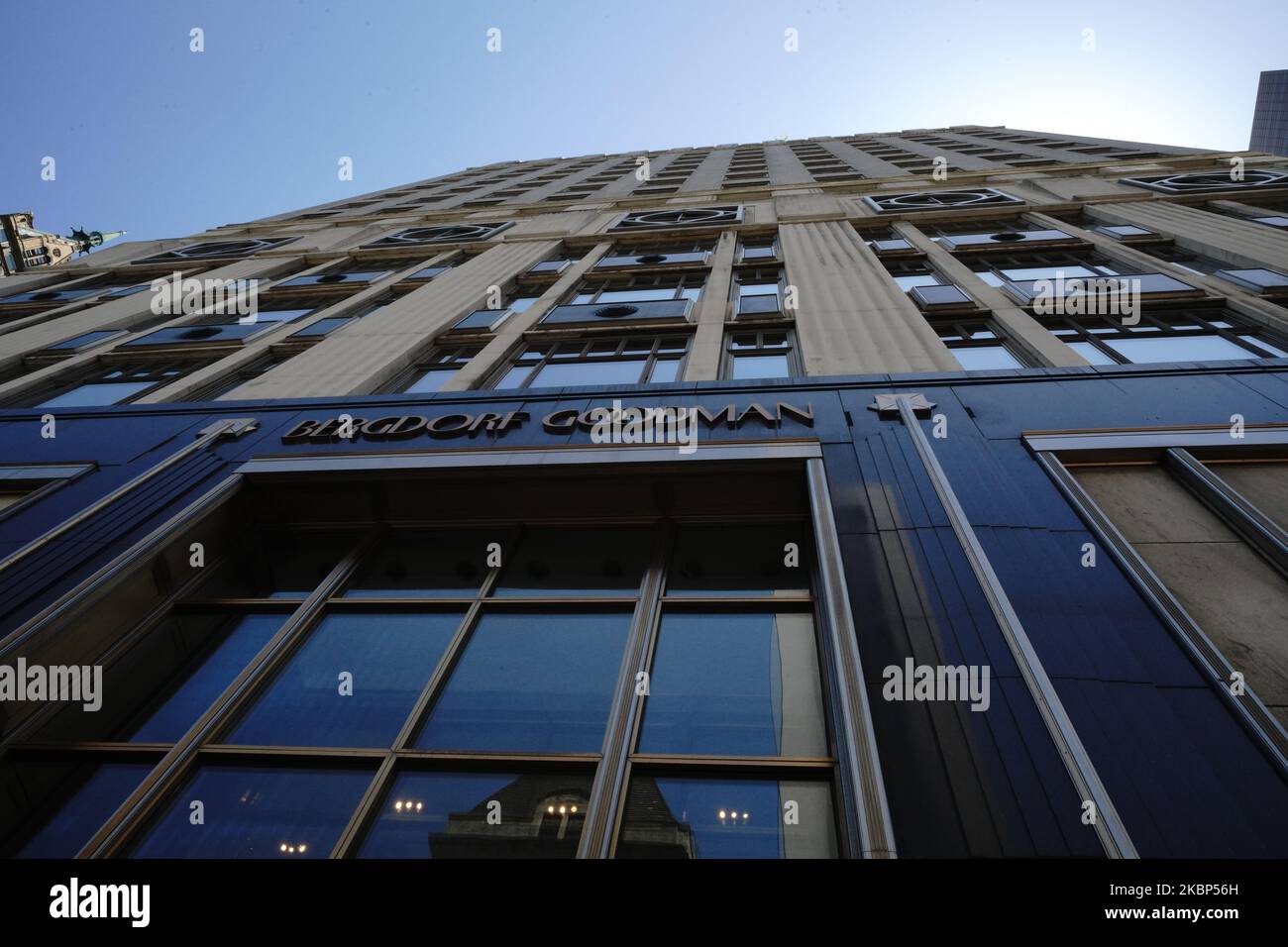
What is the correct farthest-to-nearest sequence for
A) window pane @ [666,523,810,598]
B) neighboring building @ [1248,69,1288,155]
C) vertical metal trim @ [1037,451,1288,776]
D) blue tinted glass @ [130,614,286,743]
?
neighboring building @ [1248,69,1288,155]
window pane @ [666,523,810,598]
blue tinted glass @ [130,614,286,743]
vertical metal trim @ [1037,451,1288,776]

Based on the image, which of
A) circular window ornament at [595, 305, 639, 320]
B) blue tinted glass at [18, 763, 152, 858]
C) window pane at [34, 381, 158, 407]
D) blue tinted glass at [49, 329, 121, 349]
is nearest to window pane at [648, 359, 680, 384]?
circular window ornament at [595, 305, 639, 320]

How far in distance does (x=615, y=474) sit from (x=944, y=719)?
4021 mm

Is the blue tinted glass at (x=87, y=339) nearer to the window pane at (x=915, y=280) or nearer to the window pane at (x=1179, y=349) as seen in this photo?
the window pane at (x=915, y=280)

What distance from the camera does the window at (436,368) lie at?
1114 cm

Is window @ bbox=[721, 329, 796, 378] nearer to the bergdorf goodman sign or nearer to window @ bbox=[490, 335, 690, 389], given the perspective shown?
window @ bbox=[490, 335, 690, 389]

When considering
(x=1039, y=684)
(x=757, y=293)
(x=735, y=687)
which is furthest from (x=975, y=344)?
(x=735, y=687)

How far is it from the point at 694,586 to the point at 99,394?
1329 cm

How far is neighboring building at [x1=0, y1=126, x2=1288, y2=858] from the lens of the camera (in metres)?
4.06

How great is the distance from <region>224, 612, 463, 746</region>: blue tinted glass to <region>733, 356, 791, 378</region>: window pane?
658 cm

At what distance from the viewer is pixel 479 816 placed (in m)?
4.34

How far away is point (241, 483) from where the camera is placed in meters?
7.45

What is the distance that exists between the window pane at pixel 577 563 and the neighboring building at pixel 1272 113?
5098 inches
